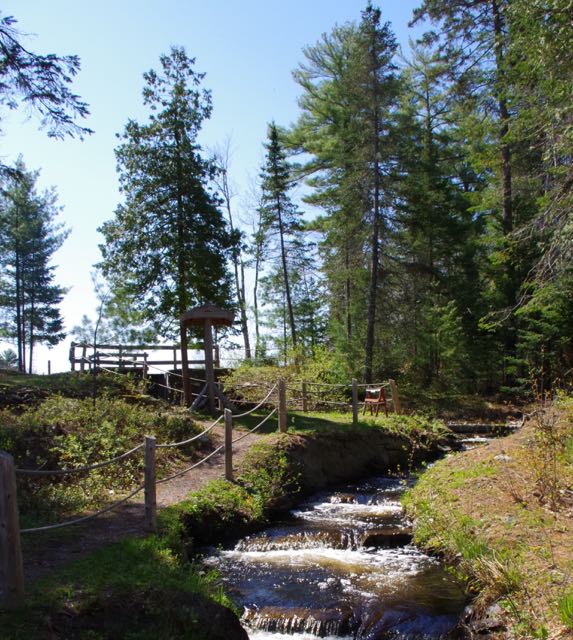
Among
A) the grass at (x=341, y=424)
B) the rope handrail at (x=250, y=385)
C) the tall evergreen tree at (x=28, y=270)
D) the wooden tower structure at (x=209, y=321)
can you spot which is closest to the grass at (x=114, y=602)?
the grass at (x=341, y=424)

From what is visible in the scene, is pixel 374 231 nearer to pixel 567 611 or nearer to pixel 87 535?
pixel 87 535

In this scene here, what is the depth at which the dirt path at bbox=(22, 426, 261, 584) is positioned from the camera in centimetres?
533

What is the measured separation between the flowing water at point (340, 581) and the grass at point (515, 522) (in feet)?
1.19

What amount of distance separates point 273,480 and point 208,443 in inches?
107

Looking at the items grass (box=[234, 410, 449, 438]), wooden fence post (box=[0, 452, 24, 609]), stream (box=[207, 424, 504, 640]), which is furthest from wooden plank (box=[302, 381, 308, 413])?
wooden fence post (box=[0, 452, 24, 609])

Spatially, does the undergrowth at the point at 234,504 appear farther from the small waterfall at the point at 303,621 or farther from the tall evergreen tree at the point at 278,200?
the tall evergreen tree at the point at 278,200

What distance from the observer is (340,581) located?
20.2ft

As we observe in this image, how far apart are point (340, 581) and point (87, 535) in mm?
3102

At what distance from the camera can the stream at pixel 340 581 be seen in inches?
204

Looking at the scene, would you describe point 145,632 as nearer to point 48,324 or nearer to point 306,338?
point 306,338

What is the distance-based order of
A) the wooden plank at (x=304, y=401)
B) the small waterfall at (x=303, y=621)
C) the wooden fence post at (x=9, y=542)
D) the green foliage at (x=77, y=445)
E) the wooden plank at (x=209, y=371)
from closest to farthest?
1. the wooden fence post at (x=9, y=542)
2. the small waterfall at (x=303, y=621)
3. the green foliage at (x=77, y=445)
4. the wooden plank at (x=209, y=371)
5. the wooden plank at (x=304, y=401)

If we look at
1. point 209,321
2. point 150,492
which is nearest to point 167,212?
point 209,321

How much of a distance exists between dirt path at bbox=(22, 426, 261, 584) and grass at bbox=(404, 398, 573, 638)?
3.87 metres

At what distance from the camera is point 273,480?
9.90 m
